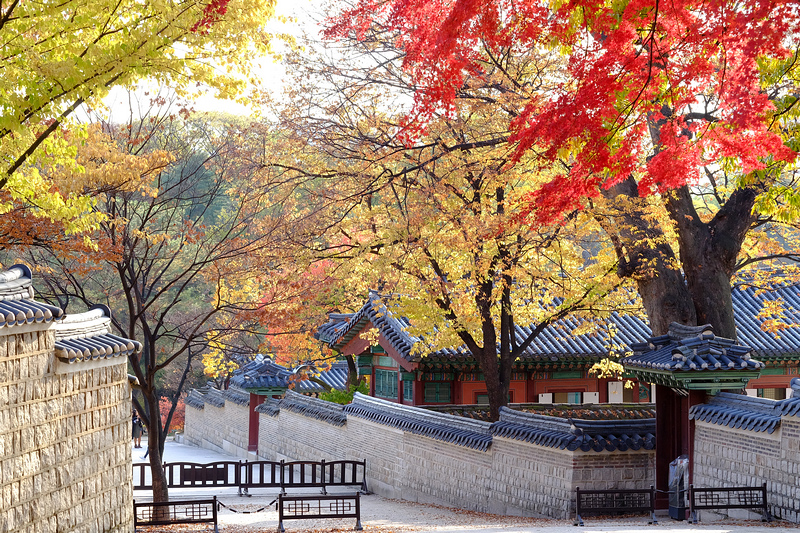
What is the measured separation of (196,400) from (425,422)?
71.6ft

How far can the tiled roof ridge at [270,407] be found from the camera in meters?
28.7

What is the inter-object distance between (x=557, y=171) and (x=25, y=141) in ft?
34.9

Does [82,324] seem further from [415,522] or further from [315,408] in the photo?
[315,408]

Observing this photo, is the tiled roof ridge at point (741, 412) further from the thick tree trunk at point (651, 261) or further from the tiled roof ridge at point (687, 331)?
the thick tree trunk at point (651, 261)

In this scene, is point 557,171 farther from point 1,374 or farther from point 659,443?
point 1,374

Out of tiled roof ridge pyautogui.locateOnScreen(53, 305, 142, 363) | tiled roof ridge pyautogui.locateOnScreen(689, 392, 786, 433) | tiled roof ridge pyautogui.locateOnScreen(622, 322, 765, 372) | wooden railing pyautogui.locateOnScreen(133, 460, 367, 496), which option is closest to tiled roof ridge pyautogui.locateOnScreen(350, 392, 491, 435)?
wooden railing pyautogui.locateOnScreen(133, 460, 367, 496)

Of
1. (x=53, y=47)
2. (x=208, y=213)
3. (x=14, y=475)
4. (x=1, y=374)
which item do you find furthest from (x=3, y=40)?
(x=208, y=213)

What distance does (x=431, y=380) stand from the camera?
2281 cm

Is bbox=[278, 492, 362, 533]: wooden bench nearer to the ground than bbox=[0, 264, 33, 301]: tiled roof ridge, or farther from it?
nearer to the ground

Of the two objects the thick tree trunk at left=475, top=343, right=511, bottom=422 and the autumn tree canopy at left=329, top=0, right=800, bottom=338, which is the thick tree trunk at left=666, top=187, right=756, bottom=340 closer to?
the autumn tree canopy at left=329, top=0, right=800, bottom=338

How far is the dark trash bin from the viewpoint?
39.1ft

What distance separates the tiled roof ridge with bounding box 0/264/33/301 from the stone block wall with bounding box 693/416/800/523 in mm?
9544

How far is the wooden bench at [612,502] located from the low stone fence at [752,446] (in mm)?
1273

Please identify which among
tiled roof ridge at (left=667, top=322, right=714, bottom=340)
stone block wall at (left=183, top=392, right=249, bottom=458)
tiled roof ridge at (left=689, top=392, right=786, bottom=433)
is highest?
tiled roof ridge at (left=667, top=322, right=714, bottom=340)
